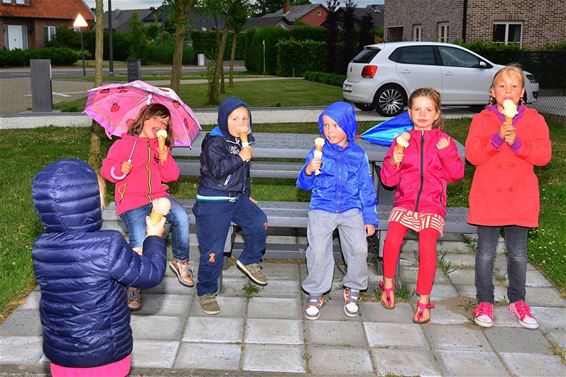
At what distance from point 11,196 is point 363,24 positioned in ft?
85.1

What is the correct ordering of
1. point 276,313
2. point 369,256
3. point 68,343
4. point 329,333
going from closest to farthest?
point 68,343
point 329,333
point 276,313
point 369,256

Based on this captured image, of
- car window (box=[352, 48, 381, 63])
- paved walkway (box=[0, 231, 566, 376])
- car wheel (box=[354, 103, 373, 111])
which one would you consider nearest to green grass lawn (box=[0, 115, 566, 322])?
paved walkway (box=[0, 231, 566, 376])

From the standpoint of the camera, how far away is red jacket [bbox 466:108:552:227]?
194 inches

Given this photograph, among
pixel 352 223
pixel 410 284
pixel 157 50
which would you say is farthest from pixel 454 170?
pixel 157 50

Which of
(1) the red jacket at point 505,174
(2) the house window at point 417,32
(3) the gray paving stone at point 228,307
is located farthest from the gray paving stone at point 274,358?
(2) the house window at point 417,32

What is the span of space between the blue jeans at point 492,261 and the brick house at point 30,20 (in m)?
54.2

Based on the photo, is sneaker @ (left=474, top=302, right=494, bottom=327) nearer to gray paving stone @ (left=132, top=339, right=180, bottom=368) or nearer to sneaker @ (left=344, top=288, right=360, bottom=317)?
sneaker @ (left=344, top=288, right=360, bottom=317)

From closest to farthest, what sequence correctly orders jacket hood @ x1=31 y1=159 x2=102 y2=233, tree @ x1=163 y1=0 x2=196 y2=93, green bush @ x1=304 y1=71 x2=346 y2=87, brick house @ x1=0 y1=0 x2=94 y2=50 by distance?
1. jacket hood @ x1=31 y1=159 x2=102 y2=233
2. tree @ x1=163 y1=0 x2=196 y2=93
3. green bush @ x1=304 y1=71 x2=346 y2=87
4. brick house @ x1=0 y1=0 x2=94 y2=50

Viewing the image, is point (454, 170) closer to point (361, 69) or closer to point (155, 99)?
point (155, 99)

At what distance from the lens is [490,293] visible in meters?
5.16

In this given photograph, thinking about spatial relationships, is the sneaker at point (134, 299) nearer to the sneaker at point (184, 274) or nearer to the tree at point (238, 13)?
the sneaker at point (184, 274)

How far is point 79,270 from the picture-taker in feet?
10.3

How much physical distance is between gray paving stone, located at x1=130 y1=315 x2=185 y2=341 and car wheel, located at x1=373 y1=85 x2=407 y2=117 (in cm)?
1253

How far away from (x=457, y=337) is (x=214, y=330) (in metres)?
1.66
